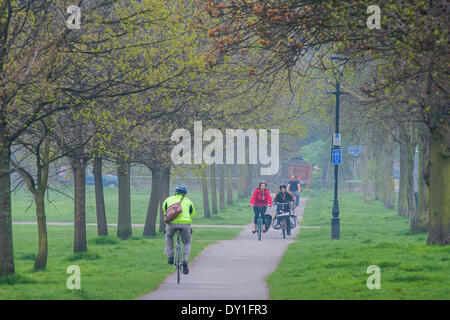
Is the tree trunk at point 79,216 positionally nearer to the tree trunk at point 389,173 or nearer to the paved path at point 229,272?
the paved path at point 229,272

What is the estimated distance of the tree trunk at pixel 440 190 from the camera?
1895 centimetres

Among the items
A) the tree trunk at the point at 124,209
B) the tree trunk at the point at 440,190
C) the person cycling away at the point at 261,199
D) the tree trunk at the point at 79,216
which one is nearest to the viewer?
the tree trunk at the point at 440,190

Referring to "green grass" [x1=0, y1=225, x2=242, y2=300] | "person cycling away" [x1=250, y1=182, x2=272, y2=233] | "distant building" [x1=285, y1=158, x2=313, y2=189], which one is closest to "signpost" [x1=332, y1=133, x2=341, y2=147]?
"person cycling away" [x1=250, y1=182, x2=272, y2=233]

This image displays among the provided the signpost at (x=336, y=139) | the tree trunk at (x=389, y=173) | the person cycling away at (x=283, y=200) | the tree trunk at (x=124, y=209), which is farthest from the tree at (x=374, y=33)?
the tree trunk at (x=389, y=173)

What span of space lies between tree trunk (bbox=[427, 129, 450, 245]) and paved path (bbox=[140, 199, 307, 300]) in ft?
13.2

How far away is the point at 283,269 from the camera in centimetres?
1788

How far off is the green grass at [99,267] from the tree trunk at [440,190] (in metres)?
6.49

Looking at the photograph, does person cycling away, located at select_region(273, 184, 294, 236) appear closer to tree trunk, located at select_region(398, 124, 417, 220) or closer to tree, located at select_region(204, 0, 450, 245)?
tree trunk, located at select_region(398, 124, 417, 220)

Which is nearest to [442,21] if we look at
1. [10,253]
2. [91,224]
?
[10,253]

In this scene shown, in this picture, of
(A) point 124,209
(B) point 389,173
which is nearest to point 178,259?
(A) point 124,209

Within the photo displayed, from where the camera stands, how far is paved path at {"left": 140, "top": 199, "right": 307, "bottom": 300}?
42.8 feet

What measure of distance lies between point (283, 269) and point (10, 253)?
6157 mm

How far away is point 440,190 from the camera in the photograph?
62.6 feet
